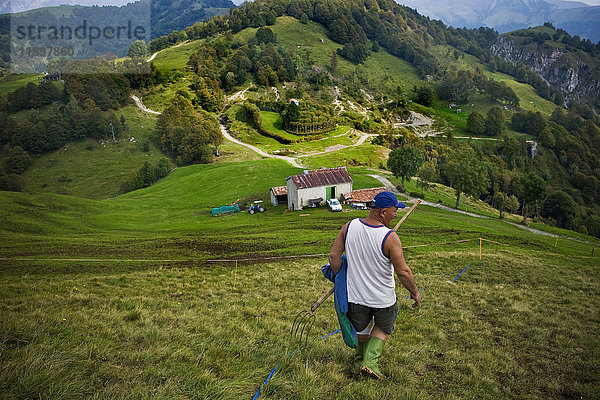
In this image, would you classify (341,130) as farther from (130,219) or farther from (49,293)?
(49,293)

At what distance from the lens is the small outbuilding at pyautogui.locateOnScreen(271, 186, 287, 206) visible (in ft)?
159

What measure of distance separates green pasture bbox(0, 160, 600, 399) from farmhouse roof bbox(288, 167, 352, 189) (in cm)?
1954

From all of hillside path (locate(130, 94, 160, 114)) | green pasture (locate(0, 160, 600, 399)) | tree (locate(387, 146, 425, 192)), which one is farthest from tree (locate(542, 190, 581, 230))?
hillside path (locate(130, 94, 160, 114))

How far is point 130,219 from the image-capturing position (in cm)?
4262

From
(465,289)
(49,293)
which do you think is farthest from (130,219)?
(465,289)

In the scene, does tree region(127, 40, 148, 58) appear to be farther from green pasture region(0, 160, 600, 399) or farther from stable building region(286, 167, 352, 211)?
green pasture region(0, 160, 600, 399)

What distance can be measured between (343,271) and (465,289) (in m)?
10.9

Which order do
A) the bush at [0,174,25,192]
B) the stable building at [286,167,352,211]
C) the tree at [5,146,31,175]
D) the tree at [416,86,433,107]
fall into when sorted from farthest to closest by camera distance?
the tree at [416,86,433,107], the tree at [5,146,31,175], the bush at [0,174,25,192], the stable building at [286,167,352,211]

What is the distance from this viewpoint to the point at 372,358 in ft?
19.8

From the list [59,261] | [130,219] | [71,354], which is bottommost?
[130,219]

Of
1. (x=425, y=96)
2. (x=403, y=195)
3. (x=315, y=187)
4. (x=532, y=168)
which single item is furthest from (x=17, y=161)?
(x=425, y=96)

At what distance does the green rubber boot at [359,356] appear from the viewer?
622 centimetres

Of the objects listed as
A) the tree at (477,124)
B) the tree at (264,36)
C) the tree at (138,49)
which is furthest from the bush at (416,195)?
the tree at (138,49)

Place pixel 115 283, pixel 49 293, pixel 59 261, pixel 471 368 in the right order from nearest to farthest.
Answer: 1. pixel 471 368
2. pixel 49 293
3. pixel 115 283
4. pixel 59 261
